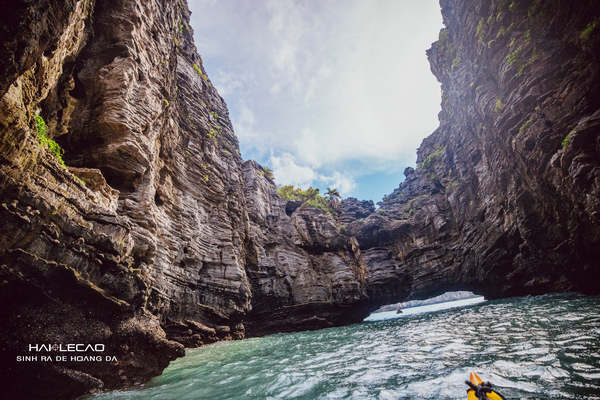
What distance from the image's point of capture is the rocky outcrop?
4586 millimetres

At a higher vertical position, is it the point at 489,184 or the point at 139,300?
the point at 489,184

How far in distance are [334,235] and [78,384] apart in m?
29.1

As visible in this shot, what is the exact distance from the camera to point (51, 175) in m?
5.33

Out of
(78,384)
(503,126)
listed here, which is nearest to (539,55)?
(503,126)

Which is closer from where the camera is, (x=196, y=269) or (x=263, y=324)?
(x=196, y=269)

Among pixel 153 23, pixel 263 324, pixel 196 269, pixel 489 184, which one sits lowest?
pixel 263 324

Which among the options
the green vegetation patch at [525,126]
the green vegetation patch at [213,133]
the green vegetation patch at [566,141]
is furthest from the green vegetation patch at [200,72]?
the green vegetation patch at [566,141]

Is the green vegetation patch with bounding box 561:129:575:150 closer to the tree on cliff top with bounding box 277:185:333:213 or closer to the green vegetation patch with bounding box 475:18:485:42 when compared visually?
the green vegetation patch with bounding box 475:18:485:42

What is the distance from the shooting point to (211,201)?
19.5m

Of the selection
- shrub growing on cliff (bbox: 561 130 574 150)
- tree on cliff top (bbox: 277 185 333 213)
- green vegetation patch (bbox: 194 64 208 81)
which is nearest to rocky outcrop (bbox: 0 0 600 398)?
shrub growing on cliff (bbox: 561 130 574 150)

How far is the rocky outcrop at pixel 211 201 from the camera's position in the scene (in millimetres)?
4586

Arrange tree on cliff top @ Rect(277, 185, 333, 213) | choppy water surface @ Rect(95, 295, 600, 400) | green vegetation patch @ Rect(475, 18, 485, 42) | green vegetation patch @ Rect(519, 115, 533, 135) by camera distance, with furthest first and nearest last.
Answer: tree on cliff top @ Rect(277, 185, 333, 213) < green vegetation patch @ Rect(475, 18, 485, 42) < green vegetation patch @ Rect(519, 115, 533, 135) < choppy water surface @ Rect(95, 295, 600, 400)

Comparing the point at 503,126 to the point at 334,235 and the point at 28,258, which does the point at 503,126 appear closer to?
the point at 334,235

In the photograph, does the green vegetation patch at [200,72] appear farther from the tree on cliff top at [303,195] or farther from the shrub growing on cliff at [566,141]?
the shrub growing on cliff at [566,141]
